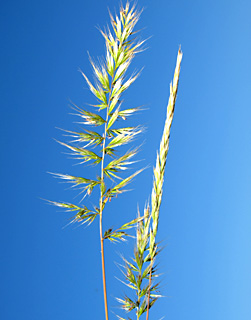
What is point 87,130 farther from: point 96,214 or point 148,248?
point 148,248

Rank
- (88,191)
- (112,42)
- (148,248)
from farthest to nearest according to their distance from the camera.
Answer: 1. (112,42)
2. (88,191)
3. (148,248)

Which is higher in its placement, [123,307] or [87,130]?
[87,130]

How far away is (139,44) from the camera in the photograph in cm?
172

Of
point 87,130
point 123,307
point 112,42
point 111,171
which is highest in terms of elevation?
point 112,42

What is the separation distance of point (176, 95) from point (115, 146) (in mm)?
338

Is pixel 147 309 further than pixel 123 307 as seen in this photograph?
No

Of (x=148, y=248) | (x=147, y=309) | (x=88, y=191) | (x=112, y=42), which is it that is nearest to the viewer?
(x=147, y=309)

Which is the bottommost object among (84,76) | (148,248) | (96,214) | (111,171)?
(148,248)

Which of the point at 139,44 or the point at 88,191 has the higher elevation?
the point at 139,44

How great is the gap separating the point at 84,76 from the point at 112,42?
18 centimetres

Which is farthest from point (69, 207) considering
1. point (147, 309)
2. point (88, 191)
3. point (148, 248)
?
point (147, 309)

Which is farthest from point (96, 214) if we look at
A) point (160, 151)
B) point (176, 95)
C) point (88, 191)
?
point (176, 95)

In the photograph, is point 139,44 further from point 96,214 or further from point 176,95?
point 96,214

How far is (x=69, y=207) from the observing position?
1596mm
